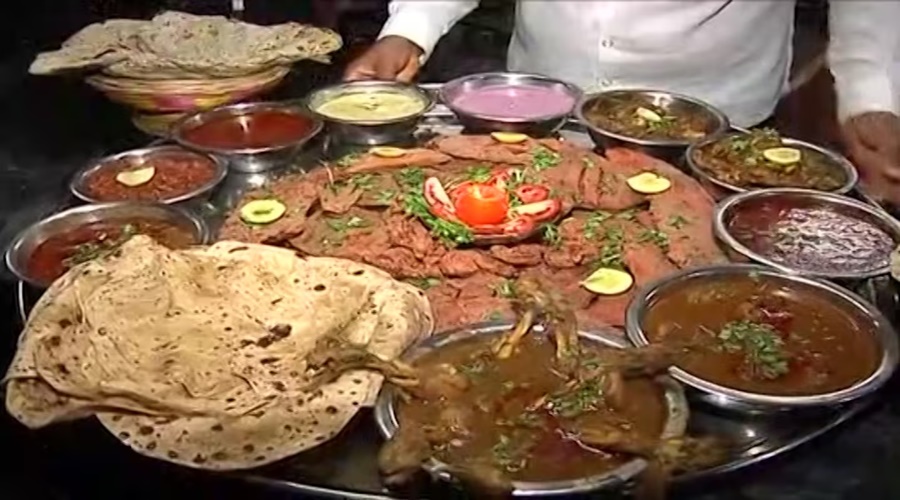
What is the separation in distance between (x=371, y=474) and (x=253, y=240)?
36.1 inches

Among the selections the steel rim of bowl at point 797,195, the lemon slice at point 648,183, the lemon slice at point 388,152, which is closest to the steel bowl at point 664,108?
the lemon slice at point 648,183

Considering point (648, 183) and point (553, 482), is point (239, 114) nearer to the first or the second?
point (648, 183)

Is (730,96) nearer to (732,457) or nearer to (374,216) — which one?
(374,216)

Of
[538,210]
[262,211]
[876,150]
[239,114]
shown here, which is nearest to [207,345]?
[262,211]

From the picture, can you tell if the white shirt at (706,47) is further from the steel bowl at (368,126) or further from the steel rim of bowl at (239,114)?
the steel rim of bowl at (239,114)

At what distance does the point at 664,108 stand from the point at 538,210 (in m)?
0.97

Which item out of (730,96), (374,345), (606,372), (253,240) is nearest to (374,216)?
(253,240)

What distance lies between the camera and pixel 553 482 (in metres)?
2.10

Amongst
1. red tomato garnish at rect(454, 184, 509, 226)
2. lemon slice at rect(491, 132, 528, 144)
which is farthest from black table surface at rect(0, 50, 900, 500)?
lemon slice at rect(491, 132, 528, 144)

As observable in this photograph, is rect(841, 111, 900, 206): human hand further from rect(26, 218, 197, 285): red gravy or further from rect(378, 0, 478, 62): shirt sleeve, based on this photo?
rect(26, 218, 197, 285): red gravy

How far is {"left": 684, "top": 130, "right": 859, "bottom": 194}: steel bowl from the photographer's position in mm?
3266

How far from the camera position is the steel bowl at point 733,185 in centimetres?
327

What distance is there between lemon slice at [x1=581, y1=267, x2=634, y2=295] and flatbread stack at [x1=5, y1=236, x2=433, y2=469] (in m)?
0.43

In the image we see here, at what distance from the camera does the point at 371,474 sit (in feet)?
7.32
